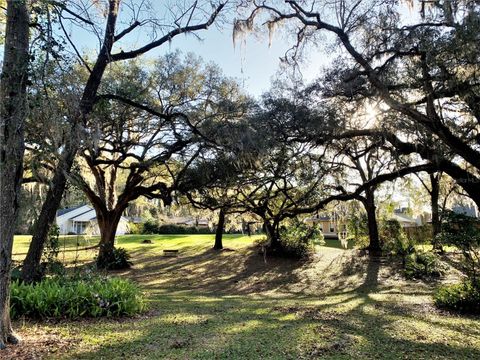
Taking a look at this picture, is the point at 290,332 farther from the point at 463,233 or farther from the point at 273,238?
the point at 273,238

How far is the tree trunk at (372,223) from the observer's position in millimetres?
16250

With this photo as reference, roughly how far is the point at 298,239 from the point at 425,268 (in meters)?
5.86

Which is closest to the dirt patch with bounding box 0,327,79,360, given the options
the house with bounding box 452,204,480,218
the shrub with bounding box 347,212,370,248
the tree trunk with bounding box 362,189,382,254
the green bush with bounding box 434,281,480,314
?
the green bush with bounding box 434,281,480,314

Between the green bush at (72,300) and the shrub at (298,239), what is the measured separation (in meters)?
11.2

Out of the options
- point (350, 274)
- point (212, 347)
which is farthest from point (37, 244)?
point (350, 274)

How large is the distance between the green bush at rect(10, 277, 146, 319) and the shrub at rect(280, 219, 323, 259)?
36.6 feet

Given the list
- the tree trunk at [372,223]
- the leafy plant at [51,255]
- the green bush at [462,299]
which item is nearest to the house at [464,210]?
the green bush at [462,299]

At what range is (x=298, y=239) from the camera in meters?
17.3

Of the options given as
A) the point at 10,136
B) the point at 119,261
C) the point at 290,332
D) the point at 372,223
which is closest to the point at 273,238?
the point at 372,223

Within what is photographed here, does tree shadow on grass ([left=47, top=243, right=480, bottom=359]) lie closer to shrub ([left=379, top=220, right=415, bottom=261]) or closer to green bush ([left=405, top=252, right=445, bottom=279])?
green bush ([left=405, top=252, right=445, bottom=279])

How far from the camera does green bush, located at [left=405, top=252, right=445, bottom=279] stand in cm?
1247

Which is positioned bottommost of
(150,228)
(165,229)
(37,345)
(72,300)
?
(37,345)

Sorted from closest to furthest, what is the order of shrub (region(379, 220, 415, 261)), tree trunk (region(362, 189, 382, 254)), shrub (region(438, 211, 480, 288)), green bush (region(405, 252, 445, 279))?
shrub (region(438, 211, 480, 288)) < green bush (region(405, 252, 445, 279)) < shrub (region(379, 220, 415, 261)) < tree trunk (region(362, 189, 382, 254))

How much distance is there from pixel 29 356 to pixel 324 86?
767cm
